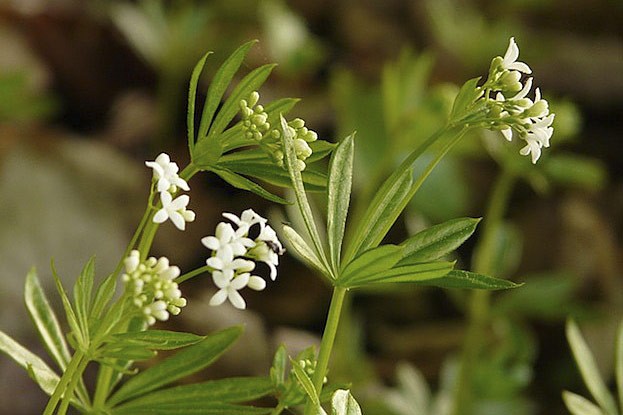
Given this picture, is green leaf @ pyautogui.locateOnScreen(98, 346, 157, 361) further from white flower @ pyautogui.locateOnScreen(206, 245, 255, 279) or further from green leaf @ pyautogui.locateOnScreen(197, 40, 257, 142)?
green leaf @ pyautogui.locateOnScreen(197, 40, 257, 142)

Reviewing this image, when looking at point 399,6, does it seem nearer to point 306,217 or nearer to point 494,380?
point 494,380

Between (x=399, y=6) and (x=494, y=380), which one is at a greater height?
(x=399, y=6)

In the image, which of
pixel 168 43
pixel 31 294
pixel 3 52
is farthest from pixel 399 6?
pixel 31 294

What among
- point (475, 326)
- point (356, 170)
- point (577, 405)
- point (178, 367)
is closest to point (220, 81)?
point (178, 367)

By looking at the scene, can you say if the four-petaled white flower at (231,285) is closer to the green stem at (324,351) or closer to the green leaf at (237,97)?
the green stem at (324,351)

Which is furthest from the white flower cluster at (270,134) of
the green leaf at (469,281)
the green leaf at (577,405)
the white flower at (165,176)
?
the green leaf at (577,405)

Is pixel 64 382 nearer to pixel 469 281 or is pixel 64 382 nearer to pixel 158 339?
pixel 158 339
